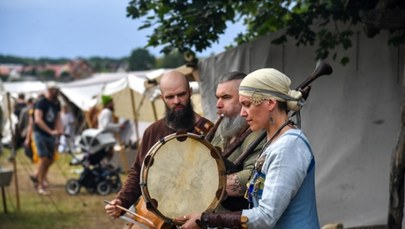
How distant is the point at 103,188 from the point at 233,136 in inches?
355

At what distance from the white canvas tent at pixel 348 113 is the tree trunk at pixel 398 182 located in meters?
1.88

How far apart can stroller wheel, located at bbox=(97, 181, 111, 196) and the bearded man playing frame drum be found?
8.82 m

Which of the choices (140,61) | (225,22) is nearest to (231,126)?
(225,22)

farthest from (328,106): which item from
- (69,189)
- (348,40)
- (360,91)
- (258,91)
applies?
(69,189)

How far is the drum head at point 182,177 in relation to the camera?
390cm

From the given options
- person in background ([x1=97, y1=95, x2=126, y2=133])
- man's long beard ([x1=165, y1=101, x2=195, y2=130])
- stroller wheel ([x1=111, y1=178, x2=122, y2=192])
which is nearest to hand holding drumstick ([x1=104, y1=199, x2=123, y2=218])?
man's long beard ([x1=165, y1=101, x2=195, y2=130])

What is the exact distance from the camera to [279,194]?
10.4 ft

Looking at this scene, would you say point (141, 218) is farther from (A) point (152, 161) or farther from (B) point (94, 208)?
(B) point (94, 208)

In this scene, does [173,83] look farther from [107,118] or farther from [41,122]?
[107,118]

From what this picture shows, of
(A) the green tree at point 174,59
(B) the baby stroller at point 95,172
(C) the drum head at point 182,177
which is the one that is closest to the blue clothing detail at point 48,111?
(B) the baby stroller at point 95,172

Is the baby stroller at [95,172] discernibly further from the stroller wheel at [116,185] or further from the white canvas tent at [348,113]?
the white canvas tent at [348,113]

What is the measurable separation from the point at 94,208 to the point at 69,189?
1784mm

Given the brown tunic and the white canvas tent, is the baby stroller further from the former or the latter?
the brown tunic

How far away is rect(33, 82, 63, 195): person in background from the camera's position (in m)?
12.7
